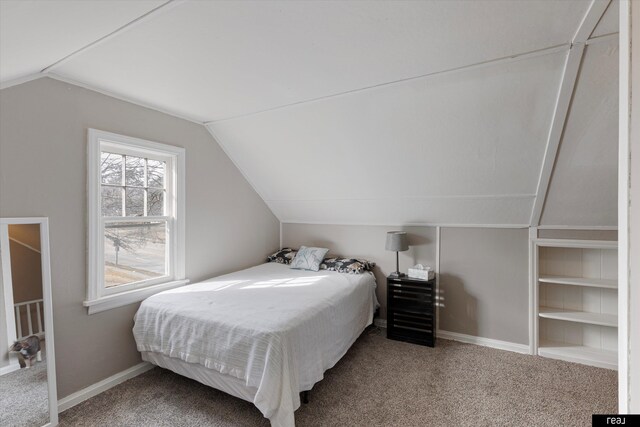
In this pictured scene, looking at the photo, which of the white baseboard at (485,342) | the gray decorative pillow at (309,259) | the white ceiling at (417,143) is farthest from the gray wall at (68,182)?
the white baseboard at (485,342)

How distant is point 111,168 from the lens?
2.49m

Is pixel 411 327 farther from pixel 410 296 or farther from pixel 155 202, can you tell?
pixel 155 202

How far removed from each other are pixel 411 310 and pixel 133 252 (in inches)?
106

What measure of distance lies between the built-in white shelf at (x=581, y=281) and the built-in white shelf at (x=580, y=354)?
602 millimetres

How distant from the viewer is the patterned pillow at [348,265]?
3.40 metres

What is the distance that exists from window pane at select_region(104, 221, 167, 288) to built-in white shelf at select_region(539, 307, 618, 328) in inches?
144

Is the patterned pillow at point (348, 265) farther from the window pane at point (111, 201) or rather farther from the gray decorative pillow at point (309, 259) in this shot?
the window pane at point (111, 201)

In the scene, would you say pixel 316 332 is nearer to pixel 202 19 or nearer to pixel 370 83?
pixel 370 83

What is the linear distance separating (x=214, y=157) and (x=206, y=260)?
3.61 ft

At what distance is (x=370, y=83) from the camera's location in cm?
211

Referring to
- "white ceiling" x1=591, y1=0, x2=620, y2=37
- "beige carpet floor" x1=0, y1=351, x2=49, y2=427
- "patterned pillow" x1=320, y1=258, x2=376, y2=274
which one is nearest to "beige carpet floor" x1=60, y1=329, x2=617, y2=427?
"beige carpet floor" x1=0, y1=351, x2=49, y2=427

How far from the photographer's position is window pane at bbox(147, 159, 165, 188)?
2.76m

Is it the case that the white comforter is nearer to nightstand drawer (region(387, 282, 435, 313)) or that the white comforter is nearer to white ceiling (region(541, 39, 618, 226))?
nightstand drawer (region(387, 282, 435, 313))

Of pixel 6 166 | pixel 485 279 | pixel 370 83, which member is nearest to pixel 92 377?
pixel 6 166
